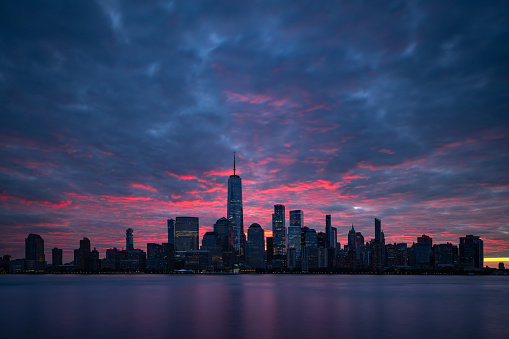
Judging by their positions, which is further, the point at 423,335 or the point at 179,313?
the point at 179,313

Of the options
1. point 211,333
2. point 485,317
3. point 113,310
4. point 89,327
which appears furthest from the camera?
point 113,310

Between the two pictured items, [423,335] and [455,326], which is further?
[455,326]

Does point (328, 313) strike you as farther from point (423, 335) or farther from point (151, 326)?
point (151, 326)

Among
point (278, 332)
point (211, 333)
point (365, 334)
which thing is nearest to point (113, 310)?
point (211, 333)

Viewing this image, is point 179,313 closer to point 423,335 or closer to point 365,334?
point 365,334

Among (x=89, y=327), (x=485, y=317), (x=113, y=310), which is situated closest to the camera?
(x=89, y=327)

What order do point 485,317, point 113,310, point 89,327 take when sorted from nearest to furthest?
point 89,327 → point 485,317 → point 113,310

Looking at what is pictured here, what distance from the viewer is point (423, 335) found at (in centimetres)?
5572

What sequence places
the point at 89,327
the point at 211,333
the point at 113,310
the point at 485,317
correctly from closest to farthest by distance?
1. the point at 211,333
2. the point at 89,327
3. the point at 485,317
4. the point at 113,310

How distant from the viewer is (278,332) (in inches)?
Answer: 2201

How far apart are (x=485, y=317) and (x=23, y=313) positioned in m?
87.9

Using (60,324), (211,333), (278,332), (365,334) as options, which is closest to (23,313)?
(60,324)

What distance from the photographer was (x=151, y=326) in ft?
203

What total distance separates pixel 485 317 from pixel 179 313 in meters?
56.9
